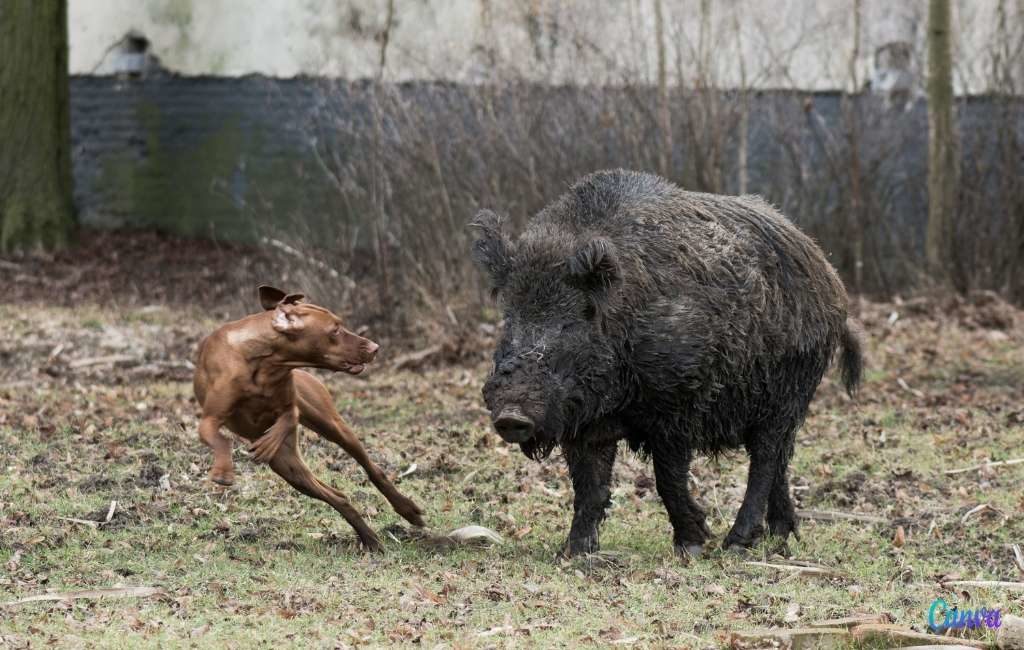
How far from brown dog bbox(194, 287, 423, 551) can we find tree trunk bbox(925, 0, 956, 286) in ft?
36.7

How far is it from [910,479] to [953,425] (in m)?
1.89

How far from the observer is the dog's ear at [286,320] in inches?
285

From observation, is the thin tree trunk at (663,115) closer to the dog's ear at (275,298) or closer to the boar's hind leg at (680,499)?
the boar's hind leg at (680,499)

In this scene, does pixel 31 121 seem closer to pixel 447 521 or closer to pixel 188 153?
pixel 188 153

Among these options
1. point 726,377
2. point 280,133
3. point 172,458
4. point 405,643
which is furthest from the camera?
point 280,133

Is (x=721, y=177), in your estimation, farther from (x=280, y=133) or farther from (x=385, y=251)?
(x=280, y=133)

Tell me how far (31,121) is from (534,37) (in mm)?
6992

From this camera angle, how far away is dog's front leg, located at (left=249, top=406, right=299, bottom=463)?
7277 millimetres

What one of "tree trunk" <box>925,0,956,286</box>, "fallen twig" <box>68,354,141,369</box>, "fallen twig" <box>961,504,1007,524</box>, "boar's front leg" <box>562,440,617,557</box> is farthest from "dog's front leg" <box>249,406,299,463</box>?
"tree trunk" <box>925,0,956,286</box>

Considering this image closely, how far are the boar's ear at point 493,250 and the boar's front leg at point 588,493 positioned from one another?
95 cm

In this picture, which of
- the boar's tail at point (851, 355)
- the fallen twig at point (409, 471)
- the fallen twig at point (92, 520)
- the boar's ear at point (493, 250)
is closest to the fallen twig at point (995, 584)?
the boar's tail at point (851, 355)

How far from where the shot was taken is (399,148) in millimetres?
15367

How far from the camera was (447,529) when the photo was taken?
8383 mm

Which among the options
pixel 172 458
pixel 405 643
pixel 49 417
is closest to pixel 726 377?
pixel 405 643
